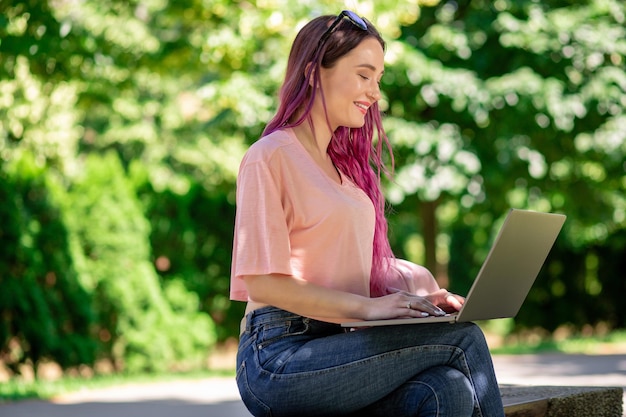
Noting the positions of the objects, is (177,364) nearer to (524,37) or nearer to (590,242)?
(524,37)

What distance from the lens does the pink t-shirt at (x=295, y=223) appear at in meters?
2.55

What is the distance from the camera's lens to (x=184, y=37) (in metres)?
11.0

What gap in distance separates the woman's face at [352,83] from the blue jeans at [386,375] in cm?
68

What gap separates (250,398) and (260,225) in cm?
45

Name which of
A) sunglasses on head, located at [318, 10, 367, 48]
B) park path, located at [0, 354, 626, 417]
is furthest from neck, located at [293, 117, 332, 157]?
park path, located at [0, 354, 626, 417]

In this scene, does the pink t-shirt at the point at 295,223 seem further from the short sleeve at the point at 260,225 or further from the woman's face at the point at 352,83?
the woman's face at the point at 352,83

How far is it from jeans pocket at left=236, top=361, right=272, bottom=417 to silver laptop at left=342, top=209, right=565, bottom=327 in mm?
317

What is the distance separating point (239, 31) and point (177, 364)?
3455 mm

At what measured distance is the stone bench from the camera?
10.5ft

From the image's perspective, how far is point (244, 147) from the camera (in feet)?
39.2

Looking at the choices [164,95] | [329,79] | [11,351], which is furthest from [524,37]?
[164,95]

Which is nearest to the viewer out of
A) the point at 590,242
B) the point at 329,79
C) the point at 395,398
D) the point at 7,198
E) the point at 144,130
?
the point at 395,398

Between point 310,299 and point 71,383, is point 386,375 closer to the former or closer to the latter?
point 310,299

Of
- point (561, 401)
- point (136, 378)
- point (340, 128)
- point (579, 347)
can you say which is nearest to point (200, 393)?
point (136, 378)
